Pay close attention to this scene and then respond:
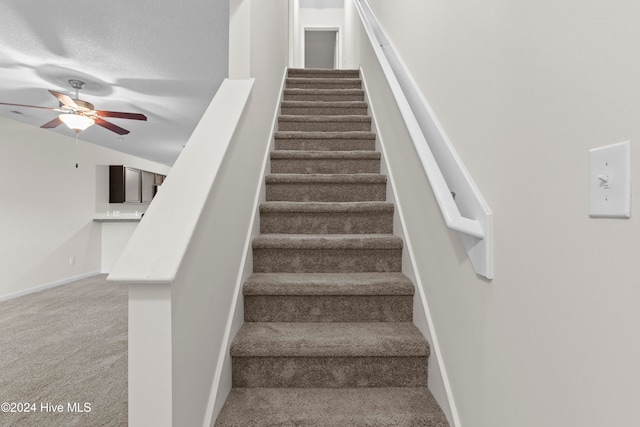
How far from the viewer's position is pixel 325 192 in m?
1.97

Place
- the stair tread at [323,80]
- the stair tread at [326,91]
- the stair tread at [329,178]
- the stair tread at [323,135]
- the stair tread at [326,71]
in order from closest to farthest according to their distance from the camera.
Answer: the stair tread at [329,178] < the stair tread at [323,135] < the stair tread at [326,91] < the stair tread at [323,80] < the stair tread at [326,71]

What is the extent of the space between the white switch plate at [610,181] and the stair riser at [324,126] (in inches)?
86.3

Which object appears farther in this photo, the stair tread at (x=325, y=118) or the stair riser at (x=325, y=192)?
the stair tread at (x=325, y=118)

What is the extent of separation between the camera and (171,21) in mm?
2299

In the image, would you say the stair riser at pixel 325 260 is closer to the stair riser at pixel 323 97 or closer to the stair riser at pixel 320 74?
the stair riser at pixel 323 97

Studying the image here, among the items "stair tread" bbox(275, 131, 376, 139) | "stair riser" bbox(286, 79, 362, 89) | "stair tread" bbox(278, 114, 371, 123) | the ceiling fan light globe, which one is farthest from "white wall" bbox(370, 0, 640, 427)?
the ceiling fan light globe

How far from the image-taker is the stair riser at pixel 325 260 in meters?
1.58

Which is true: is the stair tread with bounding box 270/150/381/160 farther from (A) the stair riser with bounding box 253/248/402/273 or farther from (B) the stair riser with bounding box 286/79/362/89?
(B) the stair riser with bounding box 286/79/362/89

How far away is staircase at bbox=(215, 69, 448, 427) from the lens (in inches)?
42.0

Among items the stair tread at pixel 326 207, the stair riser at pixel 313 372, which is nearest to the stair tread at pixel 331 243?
the stair tread at pixel 326 207

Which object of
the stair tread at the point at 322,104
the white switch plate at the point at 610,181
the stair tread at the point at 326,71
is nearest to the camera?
the white switch plate at the point at 610,181

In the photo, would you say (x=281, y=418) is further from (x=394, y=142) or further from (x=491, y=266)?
(x=394, y=142)

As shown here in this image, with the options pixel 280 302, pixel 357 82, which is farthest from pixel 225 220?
pixel 357 82

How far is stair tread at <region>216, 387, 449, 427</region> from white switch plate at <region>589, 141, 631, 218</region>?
0.85 m
